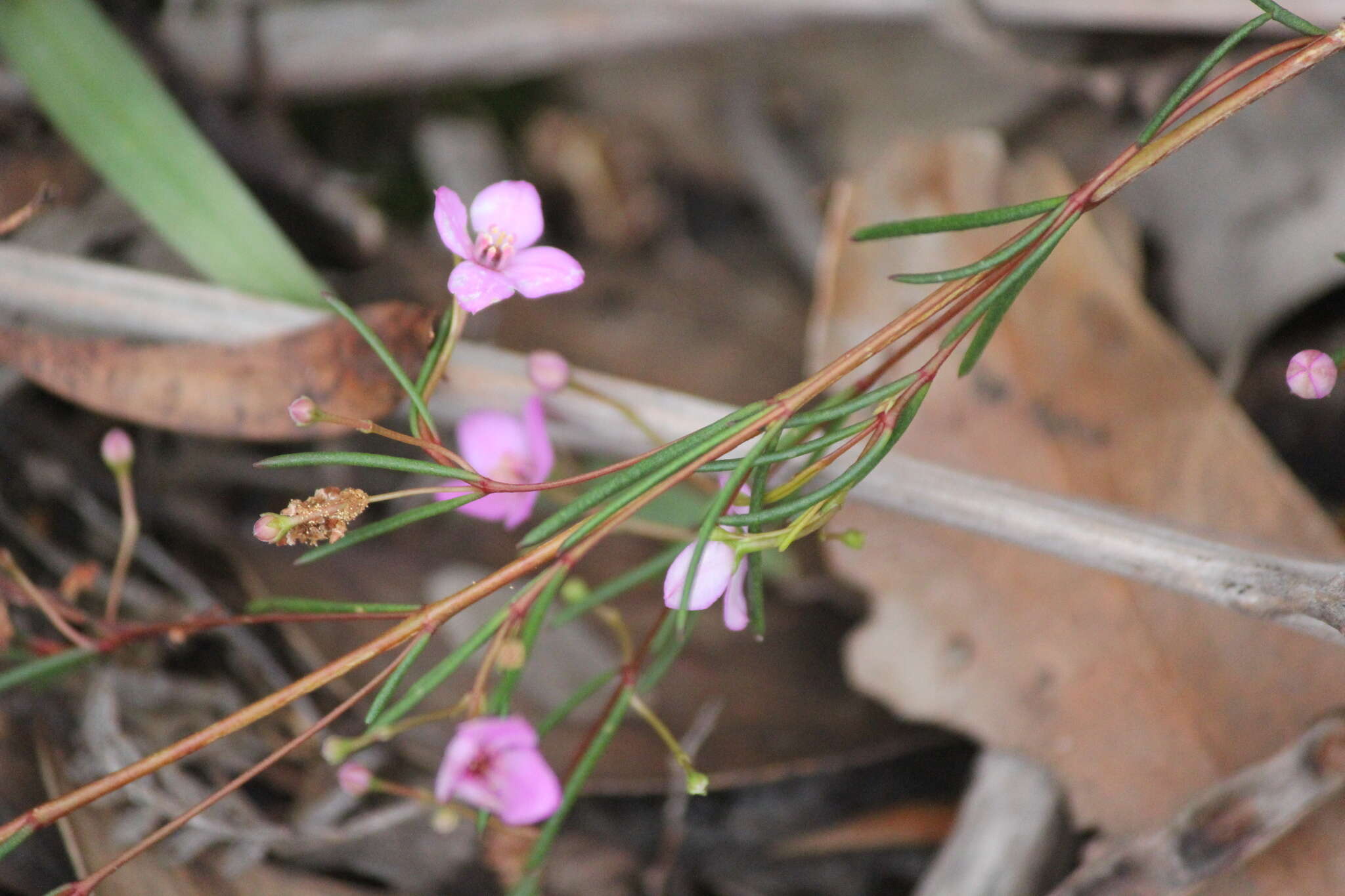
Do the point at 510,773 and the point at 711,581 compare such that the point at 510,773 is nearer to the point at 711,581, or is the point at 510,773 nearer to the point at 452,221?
the point at 711,581

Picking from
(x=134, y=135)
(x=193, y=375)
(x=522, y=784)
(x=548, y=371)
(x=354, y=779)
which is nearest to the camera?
(x=522, y=784)

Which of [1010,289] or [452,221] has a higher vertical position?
[452,221]

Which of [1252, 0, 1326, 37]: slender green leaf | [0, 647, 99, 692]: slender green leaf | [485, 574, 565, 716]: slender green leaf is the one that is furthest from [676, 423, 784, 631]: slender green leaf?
[0, 647, 99, 692]: slender green leaf

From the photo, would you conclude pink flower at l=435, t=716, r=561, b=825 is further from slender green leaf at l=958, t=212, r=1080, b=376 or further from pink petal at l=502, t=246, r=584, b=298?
slender green leaf at l=958, t=212, r=1080, b=376

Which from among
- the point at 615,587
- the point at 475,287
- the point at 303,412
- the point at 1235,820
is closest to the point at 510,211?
the point at 475,287

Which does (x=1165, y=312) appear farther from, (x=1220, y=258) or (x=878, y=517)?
(x=878, y=517)
